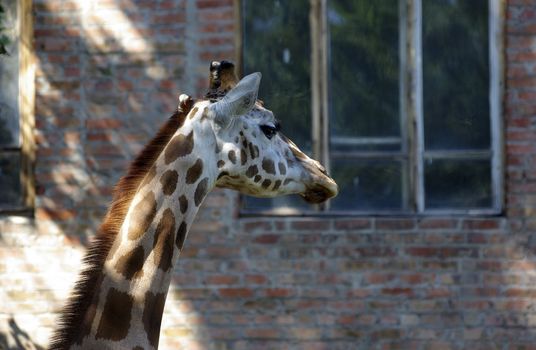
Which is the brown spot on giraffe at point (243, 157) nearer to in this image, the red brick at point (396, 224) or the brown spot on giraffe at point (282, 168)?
the brown spot on giraffe at point (282, 168)

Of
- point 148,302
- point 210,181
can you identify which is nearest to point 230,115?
point 210,181

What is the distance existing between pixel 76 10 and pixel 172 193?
3.41 metres

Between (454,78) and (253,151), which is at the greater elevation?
(454,78)

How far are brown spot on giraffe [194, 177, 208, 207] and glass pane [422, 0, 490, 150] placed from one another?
126 inches

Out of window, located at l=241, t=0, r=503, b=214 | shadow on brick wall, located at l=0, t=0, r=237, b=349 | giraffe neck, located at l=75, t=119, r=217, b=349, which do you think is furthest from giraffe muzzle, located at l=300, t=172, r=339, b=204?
shadow on brick wall, located at l=0, t=0, r=237, b=349

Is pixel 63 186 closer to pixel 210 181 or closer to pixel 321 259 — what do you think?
pixel 321 259

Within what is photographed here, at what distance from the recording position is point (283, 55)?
6.28 m

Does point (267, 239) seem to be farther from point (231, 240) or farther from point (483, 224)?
point (483, 224)

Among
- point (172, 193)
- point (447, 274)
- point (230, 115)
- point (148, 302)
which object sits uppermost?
point (230, 115)

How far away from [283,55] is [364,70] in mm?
555

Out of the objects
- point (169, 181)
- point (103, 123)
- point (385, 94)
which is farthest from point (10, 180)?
point (169, 181)

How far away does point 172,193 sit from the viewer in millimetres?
3221

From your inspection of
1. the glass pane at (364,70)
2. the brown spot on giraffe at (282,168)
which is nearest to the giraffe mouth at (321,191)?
the brown spot on giraffe at (282,168)

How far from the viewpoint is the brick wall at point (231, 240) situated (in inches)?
238
